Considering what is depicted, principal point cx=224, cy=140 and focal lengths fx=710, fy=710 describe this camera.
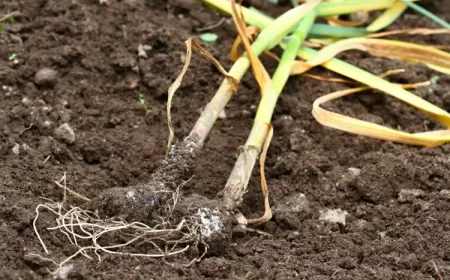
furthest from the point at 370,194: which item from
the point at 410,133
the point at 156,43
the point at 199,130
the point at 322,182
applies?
the point at 156,43

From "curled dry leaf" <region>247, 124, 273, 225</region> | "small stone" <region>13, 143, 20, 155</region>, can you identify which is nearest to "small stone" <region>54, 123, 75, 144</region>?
"small stone" <region>13, 143, 20, 155</region>

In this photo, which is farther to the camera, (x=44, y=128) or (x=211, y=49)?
(x=211, y=49)

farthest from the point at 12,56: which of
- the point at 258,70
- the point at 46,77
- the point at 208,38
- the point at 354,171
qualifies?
the point at 354,171

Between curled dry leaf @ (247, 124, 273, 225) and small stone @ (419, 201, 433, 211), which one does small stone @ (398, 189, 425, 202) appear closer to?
small stone @ (419, 201, 433, 211)

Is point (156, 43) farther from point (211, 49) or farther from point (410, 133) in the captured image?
point (410, 133)

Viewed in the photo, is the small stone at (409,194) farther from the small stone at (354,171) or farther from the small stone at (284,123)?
the small stone at (284,123)

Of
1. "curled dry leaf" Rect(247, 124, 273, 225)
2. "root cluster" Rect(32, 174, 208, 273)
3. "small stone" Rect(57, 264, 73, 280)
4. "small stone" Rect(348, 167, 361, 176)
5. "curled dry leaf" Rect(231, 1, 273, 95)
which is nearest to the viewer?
"small stone" Rect(57, 264, 73, 280)
